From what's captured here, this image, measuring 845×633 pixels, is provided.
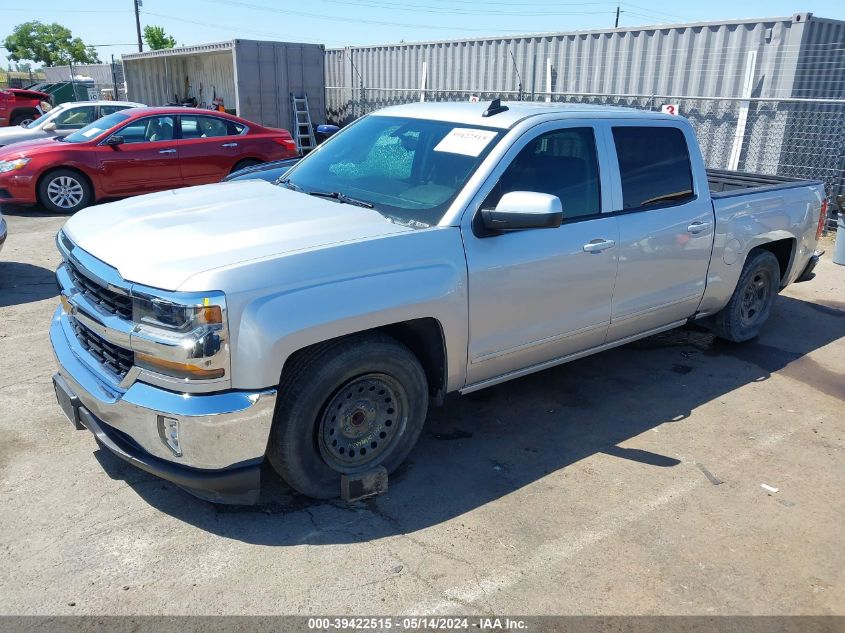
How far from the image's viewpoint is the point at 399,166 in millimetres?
4277

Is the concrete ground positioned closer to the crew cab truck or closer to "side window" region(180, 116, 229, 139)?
the crew cab truck

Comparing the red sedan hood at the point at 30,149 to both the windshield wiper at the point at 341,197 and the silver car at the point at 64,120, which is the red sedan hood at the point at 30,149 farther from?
the windshield wiper at the point at 341,197

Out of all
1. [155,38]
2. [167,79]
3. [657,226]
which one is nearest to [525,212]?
[657,226]

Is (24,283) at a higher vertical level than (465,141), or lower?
lower

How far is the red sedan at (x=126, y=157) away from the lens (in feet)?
34.3

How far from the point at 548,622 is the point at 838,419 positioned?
3.16 meters

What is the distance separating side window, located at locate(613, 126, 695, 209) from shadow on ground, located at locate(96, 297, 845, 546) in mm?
1418

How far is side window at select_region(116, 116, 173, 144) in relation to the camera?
10958 mm

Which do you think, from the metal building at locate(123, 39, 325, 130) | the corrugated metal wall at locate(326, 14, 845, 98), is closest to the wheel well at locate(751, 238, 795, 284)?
the corrugated metal wall at locate(326, 14, 845, 98)

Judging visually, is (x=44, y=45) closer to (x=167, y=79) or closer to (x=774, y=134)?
(x=167, y=79)

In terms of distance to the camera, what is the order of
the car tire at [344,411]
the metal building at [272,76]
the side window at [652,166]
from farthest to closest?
the metal building at [272,76] → the side window at [652,166] → the car tire at [344,411]

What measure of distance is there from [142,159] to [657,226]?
8.79 m

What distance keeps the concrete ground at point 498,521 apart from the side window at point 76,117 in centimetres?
994

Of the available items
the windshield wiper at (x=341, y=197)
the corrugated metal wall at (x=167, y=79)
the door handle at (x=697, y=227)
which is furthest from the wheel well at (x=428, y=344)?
the corrugated metal wall at (x=167, y=79)
